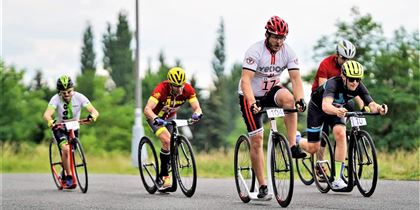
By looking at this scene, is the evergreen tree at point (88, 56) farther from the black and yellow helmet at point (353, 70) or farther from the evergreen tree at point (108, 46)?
the black and yellow helmet at point (353, 70)

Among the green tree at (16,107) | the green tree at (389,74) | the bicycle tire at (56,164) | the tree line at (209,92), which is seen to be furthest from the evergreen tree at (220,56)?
the bicycle tire at (56,164)

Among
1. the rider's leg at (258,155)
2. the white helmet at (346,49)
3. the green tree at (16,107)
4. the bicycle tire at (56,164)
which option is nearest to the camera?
the rider's leg at (258,155)

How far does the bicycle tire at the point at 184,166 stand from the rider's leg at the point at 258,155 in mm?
1327

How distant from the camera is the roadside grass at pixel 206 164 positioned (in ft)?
57.8

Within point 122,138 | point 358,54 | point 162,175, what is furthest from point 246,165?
point 122,138

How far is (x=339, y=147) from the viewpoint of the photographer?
11500mm

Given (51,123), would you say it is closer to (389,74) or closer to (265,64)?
(265,64)

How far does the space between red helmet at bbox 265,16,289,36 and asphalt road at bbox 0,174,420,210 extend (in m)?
1.96

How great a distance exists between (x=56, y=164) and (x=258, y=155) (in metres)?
5.35

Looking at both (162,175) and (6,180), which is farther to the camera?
(6,180)

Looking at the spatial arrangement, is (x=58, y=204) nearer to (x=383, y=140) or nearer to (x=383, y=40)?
(x=383, y=140)

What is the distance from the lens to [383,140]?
121 ft

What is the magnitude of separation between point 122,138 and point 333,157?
6801 centimetres

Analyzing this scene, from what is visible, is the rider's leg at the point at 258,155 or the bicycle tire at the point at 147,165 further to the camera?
the bicycle tire at the point at 147,165
